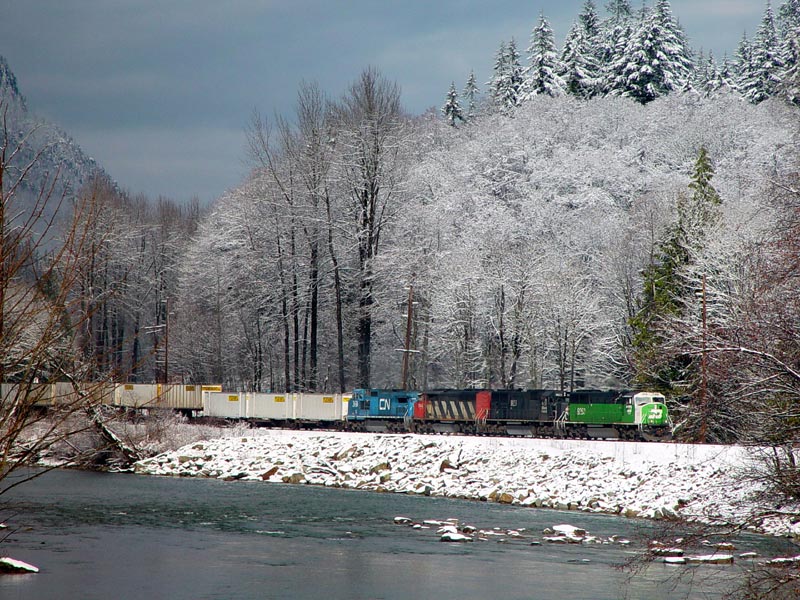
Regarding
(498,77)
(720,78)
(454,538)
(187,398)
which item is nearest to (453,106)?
(498,77)

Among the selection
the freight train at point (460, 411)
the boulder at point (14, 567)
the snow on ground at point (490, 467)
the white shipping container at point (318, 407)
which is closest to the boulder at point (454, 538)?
the snow on ground at point (490, 467)

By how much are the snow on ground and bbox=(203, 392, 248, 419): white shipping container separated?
8.05 metres

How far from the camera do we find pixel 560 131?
2773 inches

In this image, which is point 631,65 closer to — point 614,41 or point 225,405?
point 614,41

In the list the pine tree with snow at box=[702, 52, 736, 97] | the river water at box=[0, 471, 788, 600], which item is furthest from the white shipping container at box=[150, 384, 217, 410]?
the pine tree with snow at box=[702, 52, 736, 97]

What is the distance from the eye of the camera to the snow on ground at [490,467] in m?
31.0

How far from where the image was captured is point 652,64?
3219 inches

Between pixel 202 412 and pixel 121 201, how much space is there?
123ft

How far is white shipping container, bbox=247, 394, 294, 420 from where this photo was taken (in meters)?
53.8

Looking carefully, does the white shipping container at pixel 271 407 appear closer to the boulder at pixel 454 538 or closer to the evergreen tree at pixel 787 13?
the boulder at pixel 454 538

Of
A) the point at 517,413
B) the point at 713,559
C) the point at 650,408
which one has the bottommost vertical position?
the point at 713,559

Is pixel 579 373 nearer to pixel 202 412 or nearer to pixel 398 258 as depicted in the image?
pixel 398 258

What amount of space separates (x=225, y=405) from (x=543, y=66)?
49.3 meters

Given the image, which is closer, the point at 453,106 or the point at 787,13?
the point at 787,13
